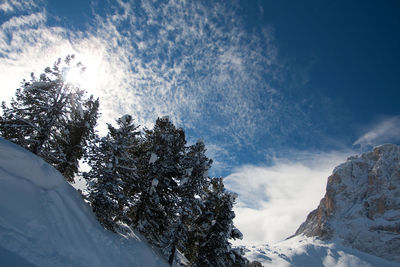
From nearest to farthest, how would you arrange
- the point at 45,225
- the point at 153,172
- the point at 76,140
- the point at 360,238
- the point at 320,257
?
the point at 45,225 < the point at 153,172 < the point at 76,140 < the point at 320,257 < the point at 360,238

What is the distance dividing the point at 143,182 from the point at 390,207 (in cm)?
24294

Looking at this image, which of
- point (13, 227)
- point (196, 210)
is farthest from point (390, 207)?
point (13, 227)

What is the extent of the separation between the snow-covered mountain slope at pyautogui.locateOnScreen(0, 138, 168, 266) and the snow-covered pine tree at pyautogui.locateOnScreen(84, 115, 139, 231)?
71 centimetres

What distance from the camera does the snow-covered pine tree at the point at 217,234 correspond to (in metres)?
16.5

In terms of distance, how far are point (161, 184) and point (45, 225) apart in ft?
30.1

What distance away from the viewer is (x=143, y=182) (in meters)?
16.3

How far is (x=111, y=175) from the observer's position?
13.2 meters

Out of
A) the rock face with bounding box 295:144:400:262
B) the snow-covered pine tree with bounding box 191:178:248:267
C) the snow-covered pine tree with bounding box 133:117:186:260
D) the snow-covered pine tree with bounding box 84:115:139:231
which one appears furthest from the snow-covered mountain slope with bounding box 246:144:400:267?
the snow-covered pine tree with bounding box 84:115:139:231

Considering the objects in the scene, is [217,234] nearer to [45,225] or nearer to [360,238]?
[45,225]

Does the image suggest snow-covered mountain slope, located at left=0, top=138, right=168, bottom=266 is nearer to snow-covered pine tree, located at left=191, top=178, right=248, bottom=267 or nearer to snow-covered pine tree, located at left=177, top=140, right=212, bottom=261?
snow-covered pine tree, located at left=177, top=140, right=212, bottom=261

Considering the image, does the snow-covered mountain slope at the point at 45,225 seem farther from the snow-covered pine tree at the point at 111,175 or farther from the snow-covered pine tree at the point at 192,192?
the snow-covered pine tree at the point at 192,192

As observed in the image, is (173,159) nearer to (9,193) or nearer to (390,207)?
(9,193)

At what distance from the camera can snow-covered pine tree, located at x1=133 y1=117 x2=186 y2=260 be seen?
15766 millimetres

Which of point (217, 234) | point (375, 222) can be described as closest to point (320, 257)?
point (375, 222)
